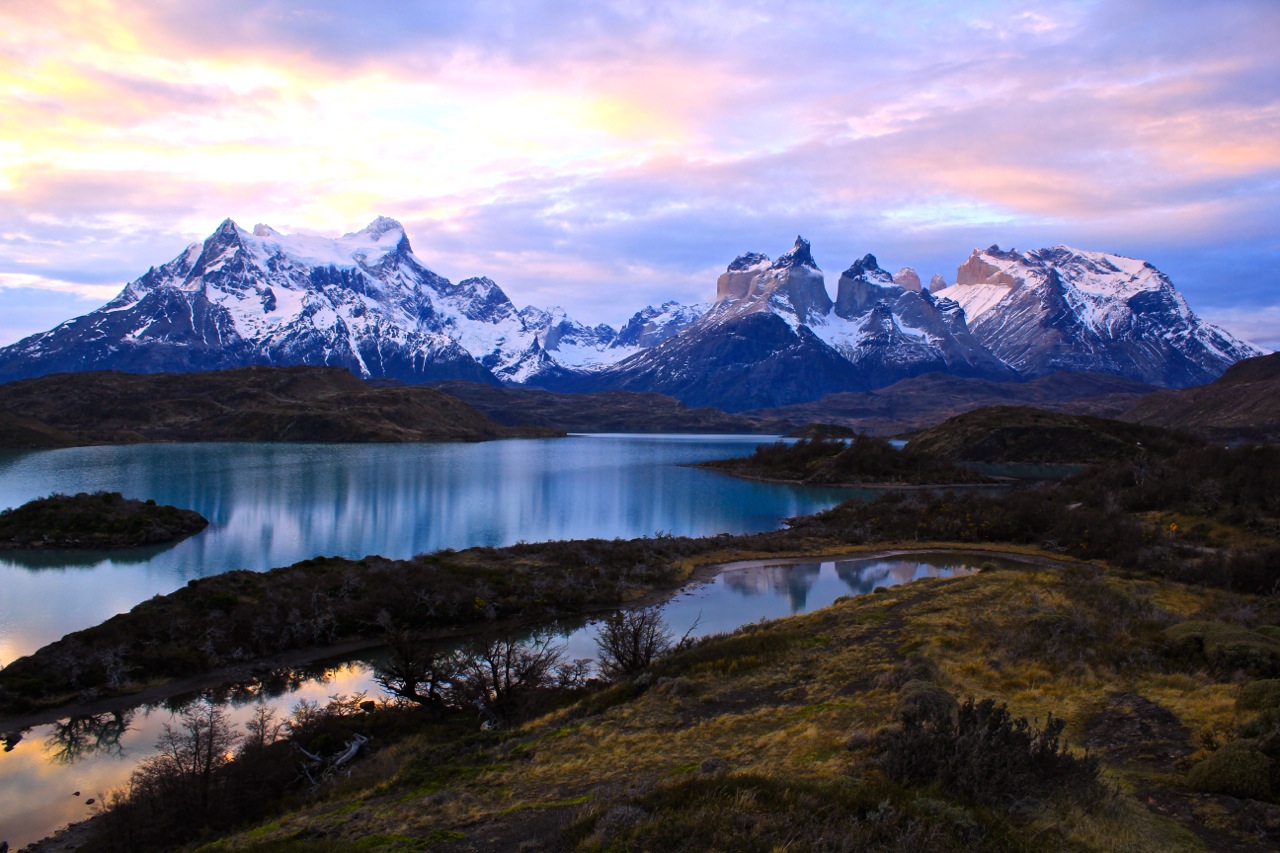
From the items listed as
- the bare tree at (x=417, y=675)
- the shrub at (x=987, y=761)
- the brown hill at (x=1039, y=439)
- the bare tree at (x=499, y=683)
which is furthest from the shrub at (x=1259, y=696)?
the brown hill at (x=1039, y=439)

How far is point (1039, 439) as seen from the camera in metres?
150

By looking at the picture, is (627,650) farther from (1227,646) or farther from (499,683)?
(1227,646)

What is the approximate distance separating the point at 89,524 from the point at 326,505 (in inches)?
841

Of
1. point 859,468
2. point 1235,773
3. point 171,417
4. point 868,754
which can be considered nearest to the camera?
point 1235,773

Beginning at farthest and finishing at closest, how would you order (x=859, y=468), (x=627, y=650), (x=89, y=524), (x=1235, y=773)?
(x=859, y=468)
(x=89, y=524)
(x=627, y=650)
(x=1235, y=773)

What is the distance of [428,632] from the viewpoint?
3509 cm

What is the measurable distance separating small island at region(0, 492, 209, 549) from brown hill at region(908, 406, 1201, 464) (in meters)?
129

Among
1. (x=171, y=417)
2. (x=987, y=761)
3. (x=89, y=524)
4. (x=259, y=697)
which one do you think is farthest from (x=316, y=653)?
(x=171, y=417)

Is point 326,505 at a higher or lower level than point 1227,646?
lower

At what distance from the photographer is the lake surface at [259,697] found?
19297 mm

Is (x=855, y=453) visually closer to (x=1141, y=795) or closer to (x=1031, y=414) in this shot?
(x=1031, y=414)

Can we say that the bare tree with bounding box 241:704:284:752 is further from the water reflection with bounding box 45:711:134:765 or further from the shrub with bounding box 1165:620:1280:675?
the shrub with bounding box 1165:620:1280:675

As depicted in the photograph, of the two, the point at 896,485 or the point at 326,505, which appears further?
the point at 896,485

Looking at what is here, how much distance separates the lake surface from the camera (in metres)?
19.3
